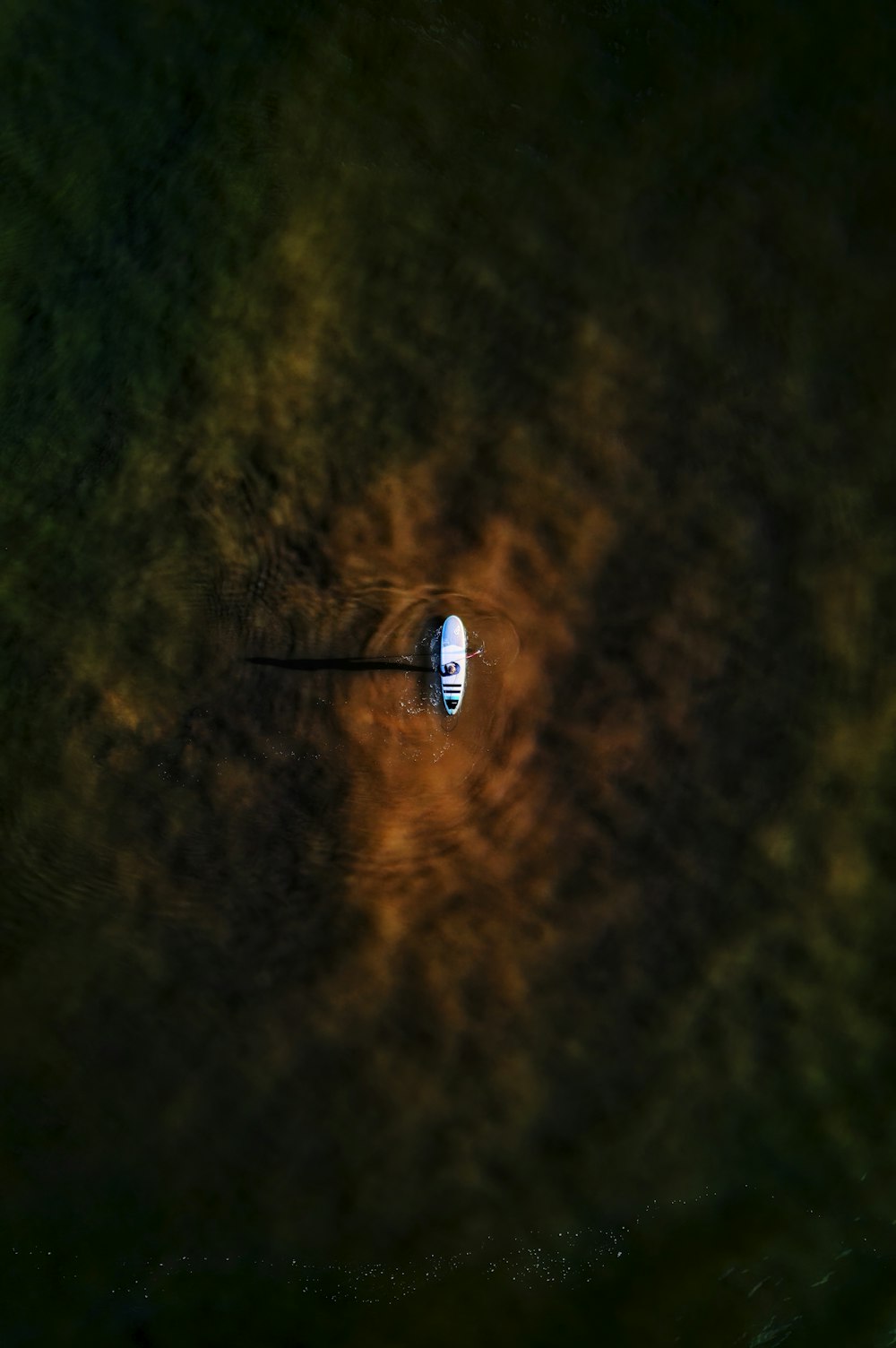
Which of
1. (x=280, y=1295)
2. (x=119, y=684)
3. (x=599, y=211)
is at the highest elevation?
(x=599, y=211)

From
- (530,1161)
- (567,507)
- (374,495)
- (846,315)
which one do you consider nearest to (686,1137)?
(530,1161)

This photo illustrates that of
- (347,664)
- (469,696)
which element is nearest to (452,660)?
(469,696)

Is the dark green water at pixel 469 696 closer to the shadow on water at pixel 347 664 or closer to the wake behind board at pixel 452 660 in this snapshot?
the shadow on water at pixel 347 664

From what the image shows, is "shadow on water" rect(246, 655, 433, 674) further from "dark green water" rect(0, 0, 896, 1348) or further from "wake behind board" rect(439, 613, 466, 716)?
"wake behind board" rect(439, 613, 466, 716)

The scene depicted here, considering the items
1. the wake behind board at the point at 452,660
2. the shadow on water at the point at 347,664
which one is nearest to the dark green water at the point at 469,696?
the shadow on water at the point at 347,664

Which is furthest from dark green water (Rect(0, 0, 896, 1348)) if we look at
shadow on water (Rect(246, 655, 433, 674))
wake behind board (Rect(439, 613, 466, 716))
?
wake behind board (Rect(439, 613, 466, 716))

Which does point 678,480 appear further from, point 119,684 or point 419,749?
point 119,684

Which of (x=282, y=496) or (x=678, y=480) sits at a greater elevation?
(x=282, y=496)
